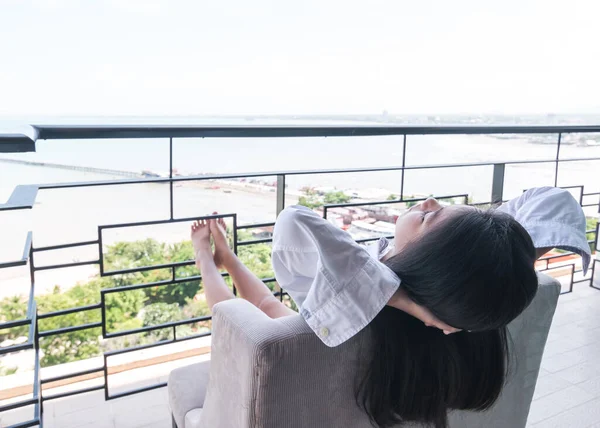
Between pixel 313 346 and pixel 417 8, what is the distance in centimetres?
2183

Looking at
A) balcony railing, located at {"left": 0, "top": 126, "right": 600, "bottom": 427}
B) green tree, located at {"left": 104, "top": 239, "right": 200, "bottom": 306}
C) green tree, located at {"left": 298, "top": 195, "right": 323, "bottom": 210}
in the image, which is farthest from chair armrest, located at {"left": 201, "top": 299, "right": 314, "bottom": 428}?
green tree, located at {"left": 298, "top": 195, "right": 323, "bottom": 210}

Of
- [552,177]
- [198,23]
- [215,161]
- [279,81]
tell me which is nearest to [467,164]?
[552,177]

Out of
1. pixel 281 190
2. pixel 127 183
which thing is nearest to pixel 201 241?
pixel 127 183

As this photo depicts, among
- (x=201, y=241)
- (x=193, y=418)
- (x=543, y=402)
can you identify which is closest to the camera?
(x=193, y=418)

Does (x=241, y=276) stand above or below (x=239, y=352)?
below

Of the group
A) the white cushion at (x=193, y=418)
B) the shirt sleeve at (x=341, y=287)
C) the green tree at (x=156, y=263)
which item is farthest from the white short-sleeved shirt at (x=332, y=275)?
the green tree at (x=156, y=263)

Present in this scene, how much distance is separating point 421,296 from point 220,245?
1010 millimetres

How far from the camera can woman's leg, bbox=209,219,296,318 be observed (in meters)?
1.42

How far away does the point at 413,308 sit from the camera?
0.78m

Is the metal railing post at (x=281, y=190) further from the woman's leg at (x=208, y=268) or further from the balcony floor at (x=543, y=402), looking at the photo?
the balcony floor at (x=543, y=402)

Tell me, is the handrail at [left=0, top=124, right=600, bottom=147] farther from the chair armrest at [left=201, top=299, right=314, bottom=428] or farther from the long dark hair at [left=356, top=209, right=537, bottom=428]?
the long dark hair at [left=356, top=209, right=537, bottom=428]

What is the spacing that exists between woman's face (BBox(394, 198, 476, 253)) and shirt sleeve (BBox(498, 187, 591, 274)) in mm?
292

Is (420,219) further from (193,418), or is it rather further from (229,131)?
(229,131)

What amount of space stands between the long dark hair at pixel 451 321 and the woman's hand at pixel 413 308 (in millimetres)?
10
